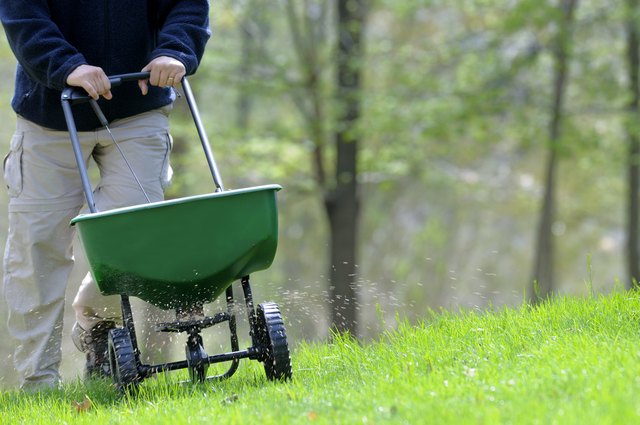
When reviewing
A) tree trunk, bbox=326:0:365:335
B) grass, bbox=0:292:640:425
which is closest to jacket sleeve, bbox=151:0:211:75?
grass, bbox=0:292:640:425

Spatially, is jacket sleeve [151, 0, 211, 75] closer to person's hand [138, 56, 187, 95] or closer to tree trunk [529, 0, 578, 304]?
person's hand [138, 56, 187, 95]

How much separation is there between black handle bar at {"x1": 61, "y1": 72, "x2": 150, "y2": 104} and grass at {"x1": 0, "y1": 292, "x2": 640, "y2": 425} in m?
1.12

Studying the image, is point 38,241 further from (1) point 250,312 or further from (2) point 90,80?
(1) point 250,312

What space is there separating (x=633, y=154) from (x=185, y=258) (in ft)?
31.6

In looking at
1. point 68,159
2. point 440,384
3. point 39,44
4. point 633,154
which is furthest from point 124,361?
point 633,154

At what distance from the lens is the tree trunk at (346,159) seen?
11.0 meters

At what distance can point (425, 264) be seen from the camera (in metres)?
19.3

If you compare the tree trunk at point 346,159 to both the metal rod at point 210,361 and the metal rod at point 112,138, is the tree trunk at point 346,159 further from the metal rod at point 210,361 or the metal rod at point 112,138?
the metal rod at point 210,361

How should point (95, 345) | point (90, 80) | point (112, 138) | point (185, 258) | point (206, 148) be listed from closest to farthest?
point (185, 258)
point (90, 80)
point (206, 148)
point (112, 138)
point (95, 345)

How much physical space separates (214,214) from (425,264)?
53.3 ft

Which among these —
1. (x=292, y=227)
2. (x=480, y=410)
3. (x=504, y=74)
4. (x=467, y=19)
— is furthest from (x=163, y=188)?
(x=292, y=227)

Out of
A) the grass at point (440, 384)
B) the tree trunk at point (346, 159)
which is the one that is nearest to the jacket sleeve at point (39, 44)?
the grass at point (440, 384)

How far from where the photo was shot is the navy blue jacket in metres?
3.76

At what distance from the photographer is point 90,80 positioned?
3551mm
